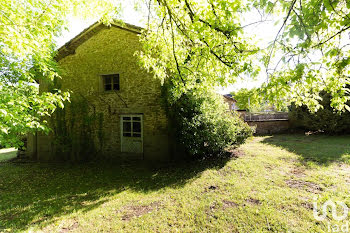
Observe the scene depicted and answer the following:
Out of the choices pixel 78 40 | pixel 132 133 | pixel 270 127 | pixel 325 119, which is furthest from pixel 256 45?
Answer: pixel 270 127

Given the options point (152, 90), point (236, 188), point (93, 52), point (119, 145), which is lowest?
point (236, 188)

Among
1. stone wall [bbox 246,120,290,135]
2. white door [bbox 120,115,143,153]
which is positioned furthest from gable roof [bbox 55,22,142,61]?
stone wall [bbox 246,120,290,135]

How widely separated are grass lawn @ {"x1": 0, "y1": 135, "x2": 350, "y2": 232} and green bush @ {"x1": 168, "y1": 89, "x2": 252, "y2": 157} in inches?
32.3

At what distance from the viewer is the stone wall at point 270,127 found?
1508 centimetres

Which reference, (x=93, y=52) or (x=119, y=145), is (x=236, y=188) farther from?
(x=93, y=52)

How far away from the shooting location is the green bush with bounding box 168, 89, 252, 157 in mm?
7234

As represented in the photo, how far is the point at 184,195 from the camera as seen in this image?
16.3 feet

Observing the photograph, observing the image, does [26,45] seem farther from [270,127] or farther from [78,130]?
[270,127]

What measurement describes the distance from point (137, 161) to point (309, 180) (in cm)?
696

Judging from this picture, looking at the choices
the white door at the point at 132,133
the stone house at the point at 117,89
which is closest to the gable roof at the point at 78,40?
the stone house at the point at 117,89

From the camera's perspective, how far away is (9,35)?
3627mm

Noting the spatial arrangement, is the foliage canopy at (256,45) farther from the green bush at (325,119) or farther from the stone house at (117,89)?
the green bush at (325,119)

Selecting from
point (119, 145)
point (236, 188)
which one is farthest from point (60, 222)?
point (119, 145)

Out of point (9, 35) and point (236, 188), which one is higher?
→ point (9, 35)
